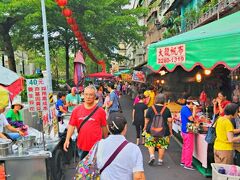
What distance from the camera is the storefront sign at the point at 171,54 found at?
5.22 metres

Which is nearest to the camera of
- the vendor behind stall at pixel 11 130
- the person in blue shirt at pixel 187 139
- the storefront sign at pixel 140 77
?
the vendor behind stall at pixel 11 130

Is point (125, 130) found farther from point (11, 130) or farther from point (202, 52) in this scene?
point (11, 130)

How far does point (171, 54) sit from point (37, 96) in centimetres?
283

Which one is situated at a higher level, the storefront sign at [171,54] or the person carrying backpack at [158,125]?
the storefront sign at [171,54]

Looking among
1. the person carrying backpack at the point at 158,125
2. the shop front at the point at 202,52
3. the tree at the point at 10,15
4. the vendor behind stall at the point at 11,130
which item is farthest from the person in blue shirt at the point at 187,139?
the tree at the point at 10,15

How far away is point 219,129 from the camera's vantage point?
5.12 meters

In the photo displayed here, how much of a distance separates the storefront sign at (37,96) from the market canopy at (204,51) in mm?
2309

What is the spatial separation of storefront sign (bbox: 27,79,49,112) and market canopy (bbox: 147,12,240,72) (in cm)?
231

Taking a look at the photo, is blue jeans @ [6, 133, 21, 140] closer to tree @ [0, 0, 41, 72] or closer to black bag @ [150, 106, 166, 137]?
black bag @ [150, 106, 166, 137]

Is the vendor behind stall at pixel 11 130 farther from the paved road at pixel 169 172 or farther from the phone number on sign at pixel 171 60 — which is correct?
the phone number on sign at pixel 171 60

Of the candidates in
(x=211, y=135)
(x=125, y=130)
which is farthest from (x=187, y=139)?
(x=125, y=130)

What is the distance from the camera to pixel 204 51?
4.80m

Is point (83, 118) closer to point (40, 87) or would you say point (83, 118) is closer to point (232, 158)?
point (40, 87)

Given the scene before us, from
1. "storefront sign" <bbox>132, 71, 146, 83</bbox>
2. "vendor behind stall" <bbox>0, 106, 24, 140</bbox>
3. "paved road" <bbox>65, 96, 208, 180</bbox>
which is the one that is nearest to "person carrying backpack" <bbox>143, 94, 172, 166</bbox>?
"paved road" <bbox>65, 96, 208, 180</bbox>
